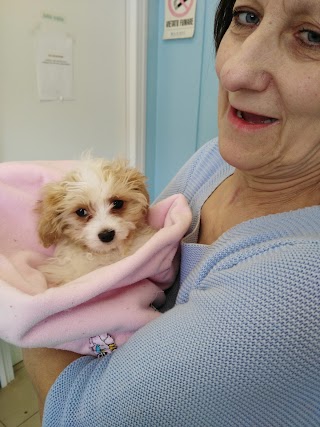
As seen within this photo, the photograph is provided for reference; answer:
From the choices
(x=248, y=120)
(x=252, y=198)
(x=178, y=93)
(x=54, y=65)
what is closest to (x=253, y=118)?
(x=248, y=120)

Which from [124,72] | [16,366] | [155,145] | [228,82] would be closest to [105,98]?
[124,72]

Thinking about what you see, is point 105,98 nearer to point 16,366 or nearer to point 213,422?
point 16,366

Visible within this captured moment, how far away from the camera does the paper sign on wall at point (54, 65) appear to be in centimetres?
175

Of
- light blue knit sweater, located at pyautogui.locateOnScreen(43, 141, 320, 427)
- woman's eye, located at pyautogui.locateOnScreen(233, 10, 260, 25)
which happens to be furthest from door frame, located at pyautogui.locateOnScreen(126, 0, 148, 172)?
light blue knit sweater, located at pyautogui.locateOnScreen(43, 141, 320, 427)

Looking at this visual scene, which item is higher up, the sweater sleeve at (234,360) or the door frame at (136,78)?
the door frame at (136,78)

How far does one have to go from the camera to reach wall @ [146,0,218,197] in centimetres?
197

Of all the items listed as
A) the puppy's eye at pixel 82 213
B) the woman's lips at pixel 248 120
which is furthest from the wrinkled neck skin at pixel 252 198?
the puppy's eye at pixel 82 213

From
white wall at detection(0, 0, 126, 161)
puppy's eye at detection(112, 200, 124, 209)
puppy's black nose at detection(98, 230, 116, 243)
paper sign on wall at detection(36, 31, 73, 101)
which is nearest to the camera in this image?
puppy's black nose at detection(98, 230, 116, 243)

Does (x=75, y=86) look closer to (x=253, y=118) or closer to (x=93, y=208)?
(x=93, y=208)

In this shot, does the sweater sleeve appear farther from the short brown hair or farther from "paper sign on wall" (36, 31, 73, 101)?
"paper sign on wall" (36, 31, 73, 101)

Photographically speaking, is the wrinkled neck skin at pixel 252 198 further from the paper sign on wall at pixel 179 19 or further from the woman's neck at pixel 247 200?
the paper sign on wall at pixel 179 19

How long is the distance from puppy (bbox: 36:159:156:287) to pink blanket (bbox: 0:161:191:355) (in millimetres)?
84

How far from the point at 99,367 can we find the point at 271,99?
643 millimetres

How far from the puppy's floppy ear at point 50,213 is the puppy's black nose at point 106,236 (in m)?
0.16
